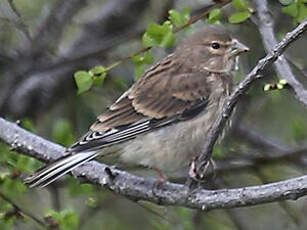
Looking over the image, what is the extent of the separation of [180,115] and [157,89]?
258 mm

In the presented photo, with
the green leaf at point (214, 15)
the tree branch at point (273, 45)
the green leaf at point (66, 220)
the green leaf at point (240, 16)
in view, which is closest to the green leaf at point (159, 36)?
the green leaf at point (214, 15)

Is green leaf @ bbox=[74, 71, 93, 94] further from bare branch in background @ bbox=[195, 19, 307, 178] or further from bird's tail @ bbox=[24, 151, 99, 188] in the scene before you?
bare branch in background @ bbox=[195, 19, 307, 178]

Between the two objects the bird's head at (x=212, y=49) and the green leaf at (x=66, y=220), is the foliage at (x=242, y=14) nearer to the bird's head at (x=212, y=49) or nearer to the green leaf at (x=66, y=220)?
the bird's head at (x=212, y=49)

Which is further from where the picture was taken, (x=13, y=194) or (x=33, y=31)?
(x=33, y=31)

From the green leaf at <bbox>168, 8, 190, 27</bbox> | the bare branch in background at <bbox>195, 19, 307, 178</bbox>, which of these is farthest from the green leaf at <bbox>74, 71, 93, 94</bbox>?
the bare branch in background at <bbox>195, 19, 307, 178</bbox>

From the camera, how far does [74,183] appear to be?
5.28 metres

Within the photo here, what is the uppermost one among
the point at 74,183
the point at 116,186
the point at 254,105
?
the point at 116,186

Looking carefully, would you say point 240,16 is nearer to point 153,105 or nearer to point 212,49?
point 153,105

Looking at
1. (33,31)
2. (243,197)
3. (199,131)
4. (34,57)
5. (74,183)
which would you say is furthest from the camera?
(33,31)

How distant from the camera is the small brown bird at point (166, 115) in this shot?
464cm

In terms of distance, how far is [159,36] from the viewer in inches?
177

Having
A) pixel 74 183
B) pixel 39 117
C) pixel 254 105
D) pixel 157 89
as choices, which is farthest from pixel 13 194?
pixel 254 105

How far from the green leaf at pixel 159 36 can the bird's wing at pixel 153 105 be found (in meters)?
0.51

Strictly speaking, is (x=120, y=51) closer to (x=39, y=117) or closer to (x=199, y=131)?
(x=39, y=117)
